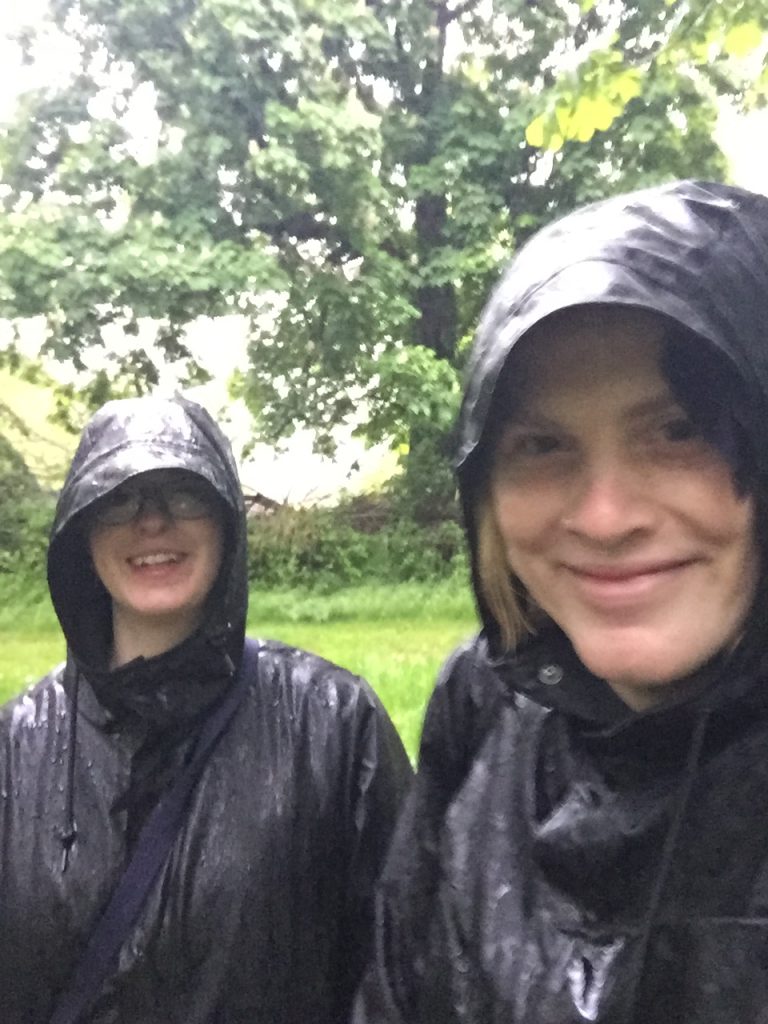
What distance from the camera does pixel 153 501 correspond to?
126cm

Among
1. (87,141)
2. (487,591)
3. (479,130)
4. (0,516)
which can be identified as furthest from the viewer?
(87,141)

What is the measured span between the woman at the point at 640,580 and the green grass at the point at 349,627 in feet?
5.91

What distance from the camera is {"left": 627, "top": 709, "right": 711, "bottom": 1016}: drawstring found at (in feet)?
2.08

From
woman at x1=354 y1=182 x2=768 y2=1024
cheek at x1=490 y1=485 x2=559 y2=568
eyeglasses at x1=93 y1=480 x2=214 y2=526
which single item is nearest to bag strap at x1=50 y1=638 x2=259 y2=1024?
eyeglasses at x1=93 y1=480 x2=214 y2=526

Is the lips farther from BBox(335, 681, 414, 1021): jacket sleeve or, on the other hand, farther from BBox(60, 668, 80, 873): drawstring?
BBox(60, 668, 80, 873): drawstring

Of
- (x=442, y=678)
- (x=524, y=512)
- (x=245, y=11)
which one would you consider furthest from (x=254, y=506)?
(x=524, y=512)

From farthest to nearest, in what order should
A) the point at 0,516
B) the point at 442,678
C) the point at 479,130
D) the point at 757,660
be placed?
1. the point at 479,130
2. the point at 0,516
3. the point at 442,678
4. the point at 757,660

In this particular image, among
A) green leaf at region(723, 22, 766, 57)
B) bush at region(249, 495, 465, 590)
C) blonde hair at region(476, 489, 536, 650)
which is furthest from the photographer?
bush at region(249, 495, 465, 590)

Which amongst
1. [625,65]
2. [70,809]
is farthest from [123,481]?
[625,65]

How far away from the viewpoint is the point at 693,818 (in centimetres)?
64

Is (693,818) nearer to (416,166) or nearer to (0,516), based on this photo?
(0,516)

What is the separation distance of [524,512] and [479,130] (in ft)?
11.1

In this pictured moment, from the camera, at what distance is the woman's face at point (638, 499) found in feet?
2.09

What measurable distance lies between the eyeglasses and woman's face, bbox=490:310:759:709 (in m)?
0.67
